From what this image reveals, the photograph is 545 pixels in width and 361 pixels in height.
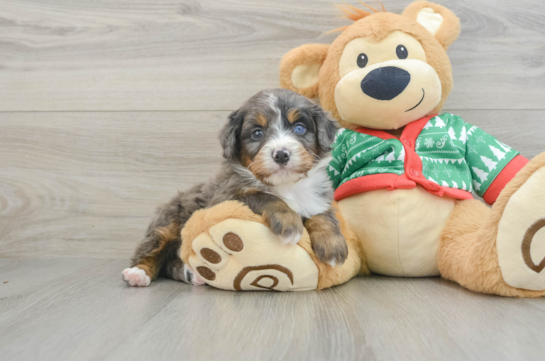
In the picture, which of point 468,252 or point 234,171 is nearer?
point 468,252

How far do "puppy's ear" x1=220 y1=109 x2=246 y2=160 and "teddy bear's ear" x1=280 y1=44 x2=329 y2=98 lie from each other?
15.0 inches

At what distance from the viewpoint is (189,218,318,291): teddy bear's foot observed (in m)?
1.45

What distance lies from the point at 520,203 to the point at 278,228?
0.80 metres

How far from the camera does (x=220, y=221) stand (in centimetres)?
146

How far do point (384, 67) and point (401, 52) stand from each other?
0.14 meters

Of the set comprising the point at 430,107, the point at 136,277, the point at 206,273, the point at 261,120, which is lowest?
the point at 136,277

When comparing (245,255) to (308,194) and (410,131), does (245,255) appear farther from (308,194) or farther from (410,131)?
(410,131)

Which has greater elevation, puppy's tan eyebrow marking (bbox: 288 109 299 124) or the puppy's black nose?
puppy's tan eyebrow marking (bbox: 288 109 299 124)

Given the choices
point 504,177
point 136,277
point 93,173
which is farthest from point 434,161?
point 93,173

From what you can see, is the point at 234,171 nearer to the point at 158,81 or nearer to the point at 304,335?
the point at 304,335

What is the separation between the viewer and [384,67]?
1.71 metres

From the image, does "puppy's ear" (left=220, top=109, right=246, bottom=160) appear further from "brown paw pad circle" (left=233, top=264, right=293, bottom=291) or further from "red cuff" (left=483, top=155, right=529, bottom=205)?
"red cuff" (left=483, top=155, right=529, bottom=205)

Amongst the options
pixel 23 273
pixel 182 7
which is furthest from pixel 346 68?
pixel 23 273

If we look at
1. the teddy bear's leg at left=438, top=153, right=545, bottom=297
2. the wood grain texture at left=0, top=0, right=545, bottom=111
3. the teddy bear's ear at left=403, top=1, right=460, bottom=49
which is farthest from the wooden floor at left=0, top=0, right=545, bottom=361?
the teddy bear's leg at left=438, top=153, right=545, bottom=297
